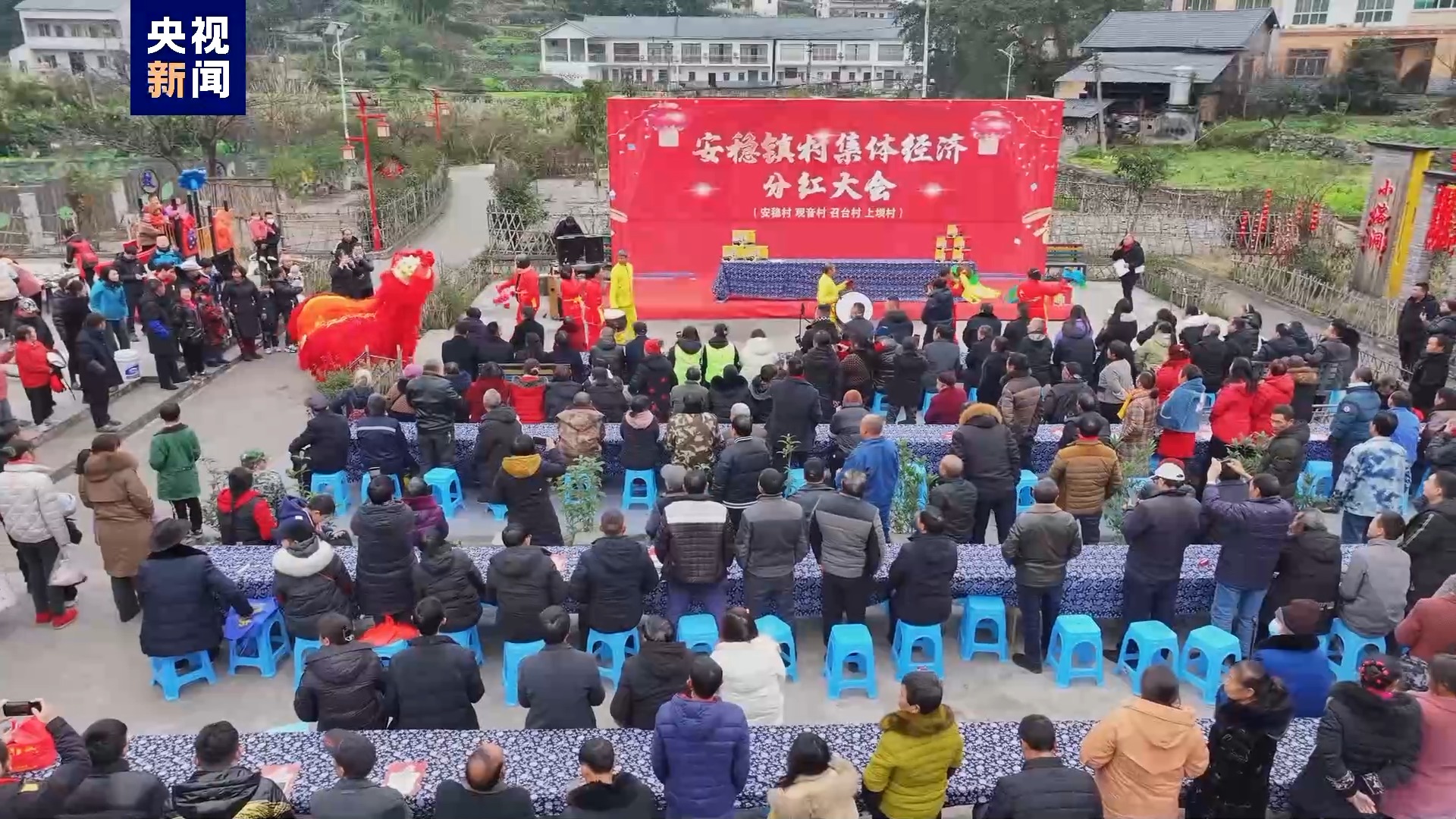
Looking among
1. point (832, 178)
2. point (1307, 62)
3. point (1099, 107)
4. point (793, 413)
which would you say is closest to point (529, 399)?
point (793, 413)

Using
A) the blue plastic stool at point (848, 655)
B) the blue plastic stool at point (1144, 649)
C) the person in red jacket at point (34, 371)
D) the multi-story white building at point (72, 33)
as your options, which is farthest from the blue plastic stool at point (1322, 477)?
the multi-story white building at point (72, 33)

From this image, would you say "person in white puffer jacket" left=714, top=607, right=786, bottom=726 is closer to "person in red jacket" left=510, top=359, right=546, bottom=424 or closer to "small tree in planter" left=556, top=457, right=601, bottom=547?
"small tree in planter" left=556, top=457, right=601, bottom=547

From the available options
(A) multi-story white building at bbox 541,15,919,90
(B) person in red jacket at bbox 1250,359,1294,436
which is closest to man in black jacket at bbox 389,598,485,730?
(B) person in red jacket at bbox 1250,359,1294,436

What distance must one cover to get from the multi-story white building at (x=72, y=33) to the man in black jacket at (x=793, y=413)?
146 ft

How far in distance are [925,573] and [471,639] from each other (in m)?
2.42

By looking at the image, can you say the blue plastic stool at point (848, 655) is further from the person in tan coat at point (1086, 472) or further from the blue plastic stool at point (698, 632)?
the person in tan coat at point (1086, 472)

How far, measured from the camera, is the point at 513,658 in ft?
17.2

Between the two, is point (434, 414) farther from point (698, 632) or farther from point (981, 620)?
point (981, 620)

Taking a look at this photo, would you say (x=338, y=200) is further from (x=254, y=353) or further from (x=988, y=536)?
(x=988, y=536)

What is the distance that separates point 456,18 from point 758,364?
54062mm

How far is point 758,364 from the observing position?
26.7ft

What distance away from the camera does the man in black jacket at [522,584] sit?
16.1 feet

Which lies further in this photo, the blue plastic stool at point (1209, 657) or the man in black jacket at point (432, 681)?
the blue plastic stool at point (1209, 657)

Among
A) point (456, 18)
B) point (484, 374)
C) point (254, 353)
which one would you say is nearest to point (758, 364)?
point (484, 374)
